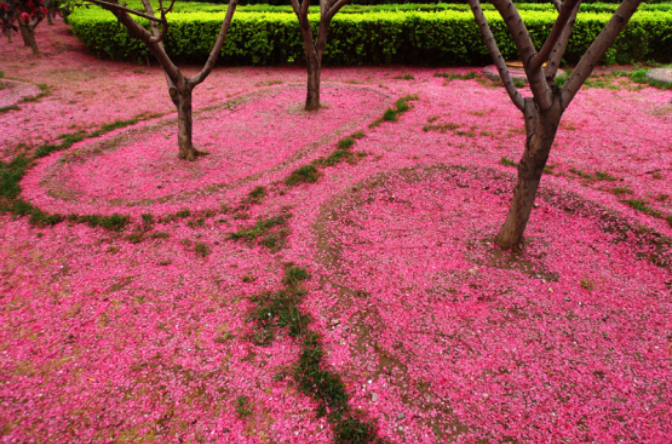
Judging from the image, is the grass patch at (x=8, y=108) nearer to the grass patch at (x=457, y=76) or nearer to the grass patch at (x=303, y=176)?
the grass patch at (x=303, y=176)

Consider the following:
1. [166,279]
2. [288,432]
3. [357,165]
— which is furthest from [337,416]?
[357,165]

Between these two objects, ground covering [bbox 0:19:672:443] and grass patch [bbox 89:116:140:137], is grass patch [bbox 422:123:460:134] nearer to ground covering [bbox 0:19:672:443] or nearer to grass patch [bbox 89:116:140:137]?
ground covering [bbox 0:19:672:443]

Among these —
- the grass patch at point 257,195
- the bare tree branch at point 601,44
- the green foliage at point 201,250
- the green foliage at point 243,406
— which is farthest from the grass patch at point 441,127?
the green foliage at point 243,406

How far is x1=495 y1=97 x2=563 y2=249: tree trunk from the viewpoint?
385cm

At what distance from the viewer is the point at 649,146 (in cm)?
741

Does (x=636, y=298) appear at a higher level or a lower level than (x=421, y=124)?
lower

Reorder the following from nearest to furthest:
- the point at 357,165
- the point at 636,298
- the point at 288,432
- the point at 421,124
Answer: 1. the point at 288,432
2. the point at 636,298
3. the point at 357,165
4. the point at 421,124

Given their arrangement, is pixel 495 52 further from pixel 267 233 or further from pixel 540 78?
pixel 267 233

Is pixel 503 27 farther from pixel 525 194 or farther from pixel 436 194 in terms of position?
pixel 525 194

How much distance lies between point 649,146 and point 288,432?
327 inches

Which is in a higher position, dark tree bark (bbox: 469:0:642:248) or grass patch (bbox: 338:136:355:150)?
dark tree bark (bbox: 469:0:642:248)

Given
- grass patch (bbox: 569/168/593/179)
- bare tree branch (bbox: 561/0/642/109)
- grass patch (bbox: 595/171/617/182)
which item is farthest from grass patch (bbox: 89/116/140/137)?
grass patch (bbox: 595/171/617/182)

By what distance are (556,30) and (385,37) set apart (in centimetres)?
1107

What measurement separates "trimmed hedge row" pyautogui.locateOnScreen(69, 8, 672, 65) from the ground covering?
593 cm
